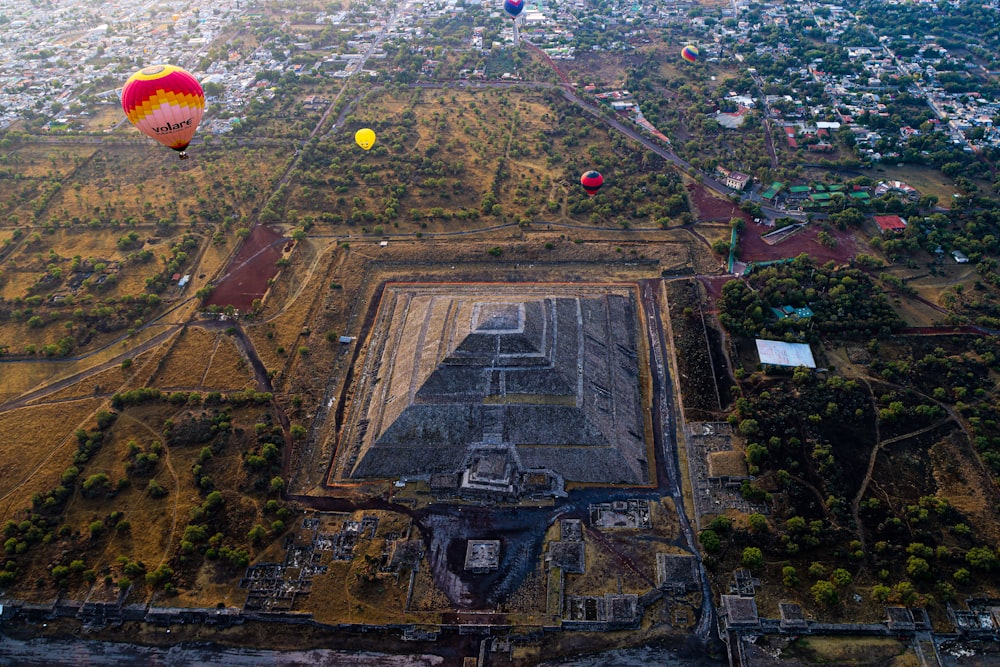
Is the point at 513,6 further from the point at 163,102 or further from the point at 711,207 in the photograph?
the point at 163,102

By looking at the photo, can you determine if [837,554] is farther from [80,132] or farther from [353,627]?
[80,132]

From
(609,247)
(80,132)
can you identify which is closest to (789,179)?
(609,247)

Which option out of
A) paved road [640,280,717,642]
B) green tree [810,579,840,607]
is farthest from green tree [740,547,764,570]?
green tree [810,579,840,607]

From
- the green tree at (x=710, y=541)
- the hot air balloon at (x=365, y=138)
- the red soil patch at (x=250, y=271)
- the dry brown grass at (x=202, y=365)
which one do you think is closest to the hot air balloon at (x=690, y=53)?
the hot air balloon at (x=365, y=138)

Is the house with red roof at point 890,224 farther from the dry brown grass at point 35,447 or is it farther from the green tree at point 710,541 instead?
the dry brown grass at point 35,447

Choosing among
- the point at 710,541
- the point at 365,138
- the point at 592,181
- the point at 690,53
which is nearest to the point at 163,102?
the point at 365,138

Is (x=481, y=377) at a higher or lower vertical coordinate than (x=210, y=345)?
higher
